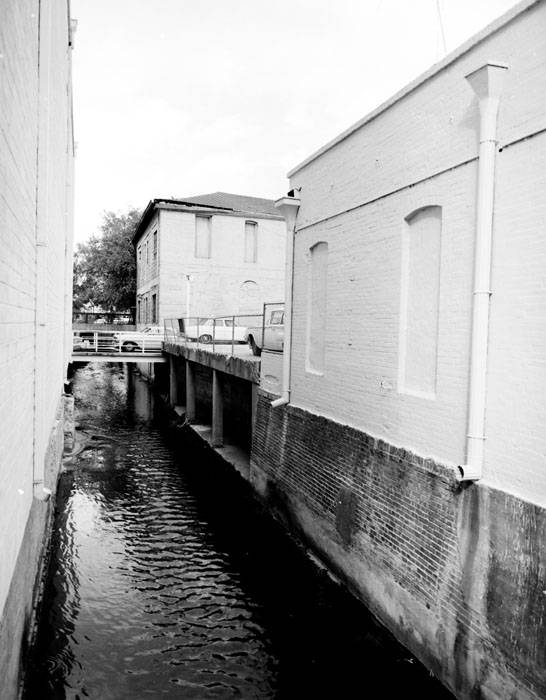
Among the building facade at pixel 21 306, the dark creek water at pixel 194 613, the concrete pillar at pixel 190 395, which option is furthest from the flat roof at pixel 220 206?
the building facade at pixel 21 306

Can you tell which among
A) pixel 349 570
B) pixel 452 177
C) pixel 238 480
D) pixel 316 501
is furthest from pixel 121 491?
pixel 452 177

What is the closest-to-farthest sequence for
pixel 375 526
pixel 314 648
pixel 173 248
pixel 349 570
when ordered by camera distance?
1. pixel 314 648
2. pixel 375 526
3. pixel 349 570
4. pixel 173 248

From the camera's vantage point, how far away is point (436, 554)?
614 centimetres

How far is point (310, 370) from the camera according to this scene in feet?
33.1

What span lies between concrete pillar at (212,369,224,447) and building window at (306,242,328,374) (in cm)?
740

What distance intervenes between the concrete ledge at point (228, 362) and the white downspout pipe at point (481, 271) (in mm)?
7345

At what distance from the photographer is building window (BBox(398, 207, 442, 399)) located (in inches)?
266

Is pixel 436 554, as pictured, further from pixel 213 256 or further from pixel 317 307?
pixel 213 256

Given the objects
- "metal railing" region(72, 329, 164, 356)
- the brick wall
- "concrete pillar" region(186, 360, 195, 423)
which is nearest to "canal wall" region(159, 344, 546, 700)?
"concrete pillar" region(186, 360, 195, 423)

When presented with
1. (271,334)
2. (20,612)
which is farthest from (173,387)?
(20,612)

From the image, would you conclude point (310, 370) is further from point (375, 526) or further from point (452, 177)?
point (452, 177)

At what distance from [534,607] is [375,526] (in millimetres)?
2715

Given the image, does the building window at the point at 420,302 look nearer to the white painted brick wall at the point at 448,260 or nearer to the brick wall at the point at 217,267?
the white painted brick wall at the point at 448,260

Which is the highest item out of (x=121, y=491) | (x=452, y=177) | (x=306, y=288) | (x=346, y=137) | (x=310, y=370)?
(x=346, y=137)
